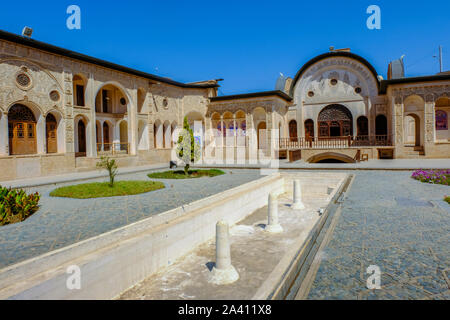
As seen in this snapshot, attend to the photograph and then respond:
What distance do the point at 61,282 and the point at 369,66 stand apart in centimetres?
2489

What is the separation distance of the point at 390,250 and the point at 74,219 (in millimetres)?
5832

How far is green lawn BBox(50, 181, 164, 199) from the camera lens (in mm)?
8586

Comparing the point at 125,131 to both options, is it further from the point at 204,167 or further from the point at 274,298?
the point at 274,298

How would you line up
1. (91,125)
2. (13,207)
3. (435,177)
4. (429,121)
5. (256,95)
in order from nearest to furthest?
(13,207) → (435,177) → (91,125) → (429,121) → (256,95)

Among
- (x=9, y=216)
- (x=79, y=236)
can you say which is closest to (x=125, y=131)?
(x=9, y=216)

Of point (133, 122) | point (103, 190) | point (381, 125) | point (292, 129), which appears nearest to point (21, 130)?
point (133, 122)

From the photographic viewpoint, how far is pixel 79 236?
4.91m

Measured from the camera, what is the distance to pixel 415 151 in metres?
20.6

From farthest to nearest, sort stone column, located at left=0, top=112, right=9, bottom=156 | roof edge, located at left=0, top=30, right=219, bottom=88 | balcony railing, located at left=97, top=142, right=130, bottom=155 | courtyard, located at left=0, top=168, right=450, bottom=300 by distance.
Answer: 1. balcony railing, located at left=97, top=142, right=130, bottom=155
2. stone column, located at left=0, top=112, right=9, bottom=156
3. roof edge, located at left=0, top=30, right=219, bottom=88
4. courtyard, located at left=0, top=168, right=450, bottom=300

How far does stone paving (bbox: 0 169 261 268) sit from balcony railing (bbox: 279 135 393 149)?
15.0 meters
